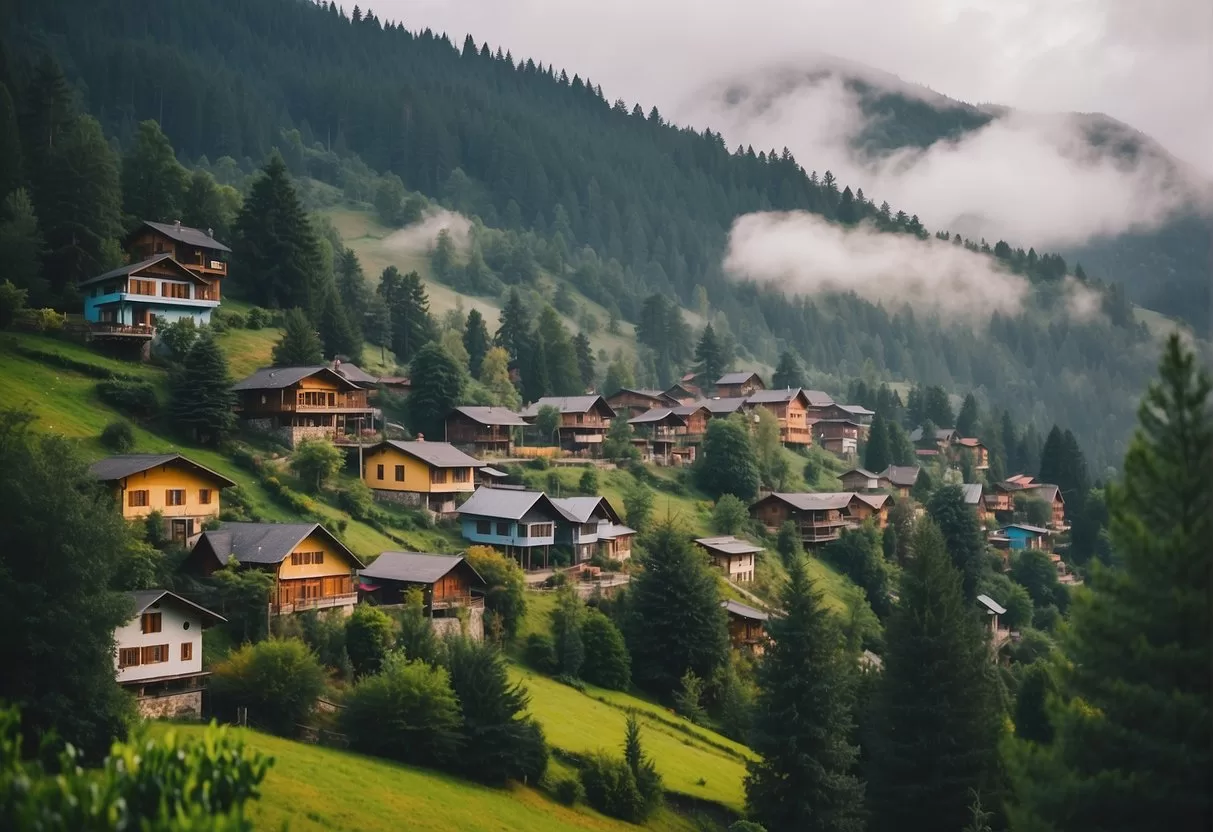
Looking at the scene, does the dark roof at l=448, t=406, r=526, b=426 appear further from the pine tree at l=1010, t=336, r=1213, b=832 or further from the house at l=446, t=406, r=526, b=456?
the pine tree at l=1010, t=336, r=1213, b=832

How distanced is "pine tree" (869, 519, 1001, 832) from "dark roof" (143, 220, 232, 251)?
56020mm

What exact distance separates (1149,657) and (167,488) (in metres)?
42.6

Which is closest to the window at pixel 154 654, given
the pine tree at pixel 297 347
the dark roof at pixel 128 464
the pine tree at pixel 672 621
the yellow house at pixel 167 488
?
the yellow house at pixel 167 488

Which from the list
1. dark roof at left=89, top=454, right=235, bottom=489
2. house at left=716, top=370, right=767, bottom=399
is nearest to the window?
dark roof at left=89, top=454, right=235, bottom=489

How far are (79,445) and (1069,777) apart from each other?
48.5m

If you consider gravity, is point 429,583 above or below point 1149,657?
above

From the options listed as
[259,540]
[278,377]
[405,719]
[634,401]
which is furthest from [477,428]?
[405,719]

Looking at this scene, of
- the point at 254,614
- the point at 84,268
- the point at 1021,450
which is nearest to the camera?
the point at 254,614

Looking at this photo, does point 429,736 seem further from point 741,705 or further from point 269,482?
point 269,482

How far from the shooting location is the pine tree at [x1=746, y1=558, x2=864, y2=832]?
148ft

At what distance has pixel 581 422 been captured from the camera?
3841 inches

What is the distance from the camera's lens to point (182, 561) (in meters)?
48.9

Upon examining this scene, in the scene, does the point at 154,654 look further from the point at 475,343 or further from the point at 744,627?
the point at 475,343

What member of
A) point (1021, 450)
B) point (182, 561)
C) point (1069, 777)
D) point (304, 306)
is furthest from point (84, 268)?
point (1021, 450)
